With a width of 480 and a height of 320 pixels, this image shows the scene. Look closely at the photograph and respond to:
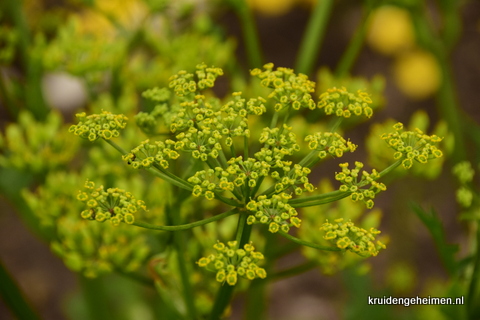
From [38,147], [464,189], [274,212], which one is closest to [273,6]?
[38,147]

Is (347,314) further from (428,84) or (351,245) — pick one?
(428,84)

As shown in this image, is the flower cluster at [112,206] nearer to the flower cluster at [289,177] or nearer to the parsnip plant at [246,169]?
the parsnip plant at [246,169]

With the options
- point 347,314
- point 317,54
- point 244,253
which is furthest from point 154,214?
point 317,54

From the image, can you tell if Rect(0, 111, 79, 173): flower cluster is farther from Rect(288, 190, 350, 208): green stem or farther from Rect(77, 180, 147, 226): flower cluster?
Rect(288, 190, 350, 208): green stem

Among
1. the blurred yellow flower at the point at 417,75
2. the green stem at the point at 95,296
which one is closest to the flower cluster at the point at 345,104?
the green stem at the point at 95,296

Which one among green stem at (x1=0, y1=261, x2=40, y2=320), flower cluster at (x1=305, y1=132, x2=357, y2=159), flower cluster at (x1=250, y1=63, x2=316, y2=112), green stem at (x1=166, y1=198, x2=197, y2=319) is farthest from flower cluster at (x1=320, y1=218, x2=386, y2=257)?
green stem at (x1=0, y1=261, x2=40, y2=320)

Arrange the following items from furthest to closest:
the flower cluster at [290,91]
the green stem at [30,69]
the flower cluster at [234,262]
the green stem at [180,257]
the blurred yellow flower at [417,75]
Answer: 1. the blurred yellow flower at [417,75]
2. the green stem at [30,69]
3. the green stem at [180,257]
4. the flower cluster at [290,91]
5. the flower cluster at [234,262]

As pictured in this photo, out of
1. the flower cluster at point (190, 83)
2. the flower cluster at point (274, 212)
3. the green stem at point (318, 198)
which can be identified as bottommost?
the green stem at point (318, 198)
